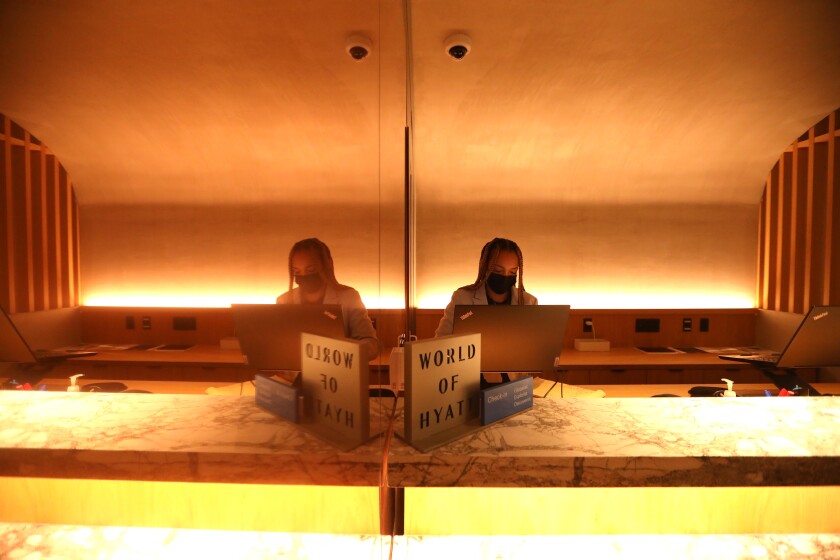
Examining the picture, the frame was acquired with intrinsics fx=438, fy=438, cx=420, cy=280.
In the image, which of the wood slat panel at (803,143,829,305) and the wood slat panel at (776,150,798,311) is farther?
the wood slat panel at (776,150,798,311)

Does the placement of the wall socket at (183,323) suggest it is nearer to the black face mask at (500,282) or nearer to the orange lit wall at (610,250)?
the orange lit wall at (610,250)

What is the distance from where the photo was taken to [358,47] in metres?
2.48

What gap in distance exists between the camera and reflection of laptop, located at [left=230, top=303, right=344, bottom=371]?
1.19m

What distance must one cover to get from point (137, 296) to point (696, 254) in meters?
5.27

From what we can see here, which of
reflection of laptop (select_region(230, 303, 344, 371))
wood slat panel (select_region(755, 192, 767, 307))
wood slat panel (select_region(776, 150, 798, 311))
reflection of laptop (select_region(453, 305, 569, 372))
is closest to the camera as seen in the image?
reflection of laptop (select_region(230, 303, 344, 371))

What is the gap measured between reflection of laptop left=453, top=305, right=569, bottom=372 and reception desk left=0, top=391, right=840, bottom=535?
231mm

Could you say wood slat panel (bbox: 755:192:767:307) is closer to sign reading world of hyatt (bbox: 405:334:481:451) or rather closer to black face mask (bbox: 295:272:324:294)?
black face mask (bbox: 295:272:324:294)

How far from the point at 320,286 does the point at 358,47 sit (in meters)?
1.37

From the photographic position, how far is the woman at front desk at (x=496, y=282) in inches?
90.0

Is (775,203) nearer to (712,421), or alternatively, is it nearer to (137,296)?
(712,421)

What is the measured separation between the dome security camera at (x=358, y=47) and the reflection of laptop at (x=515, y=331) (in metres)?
1.84

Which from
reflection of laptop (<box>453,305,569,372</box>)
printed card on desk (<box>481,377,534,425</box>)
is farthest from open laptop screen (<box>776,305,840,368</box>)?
printed card on desk (<box>481,377,534,425</box>)

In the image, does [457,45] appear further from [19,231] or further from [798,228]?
[19,231]

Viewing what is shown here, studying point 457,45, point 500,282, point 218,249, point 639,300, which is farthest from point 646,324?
point 218,249
